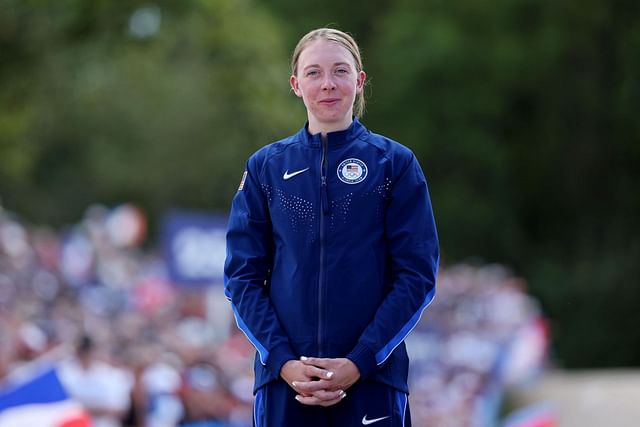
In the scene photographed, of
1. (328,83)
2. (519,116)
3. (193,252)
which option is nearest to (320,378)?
(328,83)

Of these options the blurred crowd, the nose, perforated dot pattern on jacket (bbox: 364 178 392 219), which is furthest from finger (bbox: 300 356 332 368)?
the blurred crowd

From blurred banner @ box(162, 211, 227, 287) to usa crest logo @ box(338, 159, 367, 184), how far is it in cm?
832

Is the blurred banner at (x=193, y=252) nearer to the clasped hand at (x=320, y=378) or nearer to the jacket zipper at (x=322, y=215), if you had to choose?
the jacket zipper at (x=322, y=215)

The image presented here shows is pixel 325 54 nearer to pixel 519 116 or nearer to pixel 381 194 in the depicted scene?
pixel 381 194

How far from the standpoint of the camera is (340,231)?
146 inches

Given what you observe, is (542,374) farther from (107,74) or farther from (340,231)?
(107,74)

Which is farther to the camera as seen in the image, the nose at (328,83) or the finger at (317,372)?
the nose at (328,83)

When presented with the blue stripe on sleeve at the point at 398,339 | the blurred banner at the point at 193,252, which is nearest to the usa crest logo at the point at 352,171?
the blue stripe on sleeve at the point at 398,339

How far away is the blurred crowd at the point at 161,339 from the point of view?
829 centimetres

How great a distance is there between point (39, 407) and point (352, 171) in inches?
105

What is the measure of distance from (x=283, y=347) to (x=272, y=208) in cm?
44

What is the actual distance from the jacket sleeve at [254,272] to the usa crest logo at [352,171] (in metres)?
0.26

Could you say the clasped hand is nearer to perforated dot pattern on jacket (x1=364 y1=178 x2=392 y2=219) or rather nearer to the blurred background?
perforated dot pattern on jacket (x1=364 y1=178 x2=392 y2=219)

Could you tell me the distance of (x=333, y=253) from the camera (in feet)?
12.1
